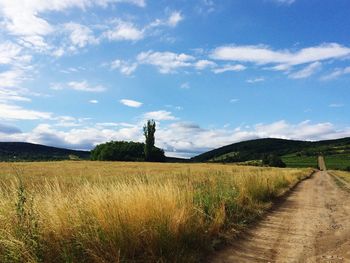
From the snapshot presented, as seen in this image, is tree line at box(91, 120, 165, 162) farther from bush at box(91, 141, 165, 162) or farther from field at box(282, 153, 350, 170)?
field at box(282, 153, 350, 170)

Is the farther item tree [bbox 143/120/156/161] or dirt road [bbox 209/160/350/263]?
tree [bbox 143/120/156/161]

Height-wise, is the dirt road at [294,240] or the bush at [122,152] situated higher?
the bush at [122,152]

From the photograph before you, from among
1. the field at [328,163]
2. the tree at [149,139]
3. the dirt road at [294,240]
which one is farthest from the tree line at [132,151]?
the dirt road at [294,240]

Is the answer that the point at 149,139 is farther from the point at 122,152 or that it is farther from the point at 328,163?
the point at 328,163

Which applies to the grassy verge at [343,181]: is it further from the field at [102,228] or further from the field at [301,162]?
the field at [301,162]

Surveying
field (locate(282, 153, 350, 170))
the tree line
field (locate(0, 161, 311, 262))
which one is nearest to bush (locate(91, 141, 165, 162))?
the tree line

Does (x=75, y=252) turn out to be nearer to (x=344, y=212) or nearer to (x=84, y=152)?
(x=344, y=212)

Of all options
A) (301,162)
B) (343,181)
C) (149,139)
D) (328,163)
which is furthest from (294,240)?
(301,162)

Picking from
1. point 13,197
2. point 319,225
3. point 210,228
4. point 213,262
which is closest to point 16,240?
point 13,197

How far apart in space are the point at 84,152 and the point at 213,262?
194 m

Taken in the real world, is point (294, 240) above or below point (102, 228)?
below

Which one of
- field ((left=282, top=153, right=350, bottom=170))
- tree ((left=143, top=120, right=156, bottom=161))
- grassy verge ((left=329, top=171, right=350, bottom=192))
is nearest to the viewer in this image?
grassy verge ((left=329, top=171, right=350, bottom=192))

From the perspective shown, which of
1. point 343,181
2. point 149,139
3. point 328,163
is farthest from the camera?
point 328,163

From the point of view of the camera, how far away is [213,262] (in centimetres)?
792
